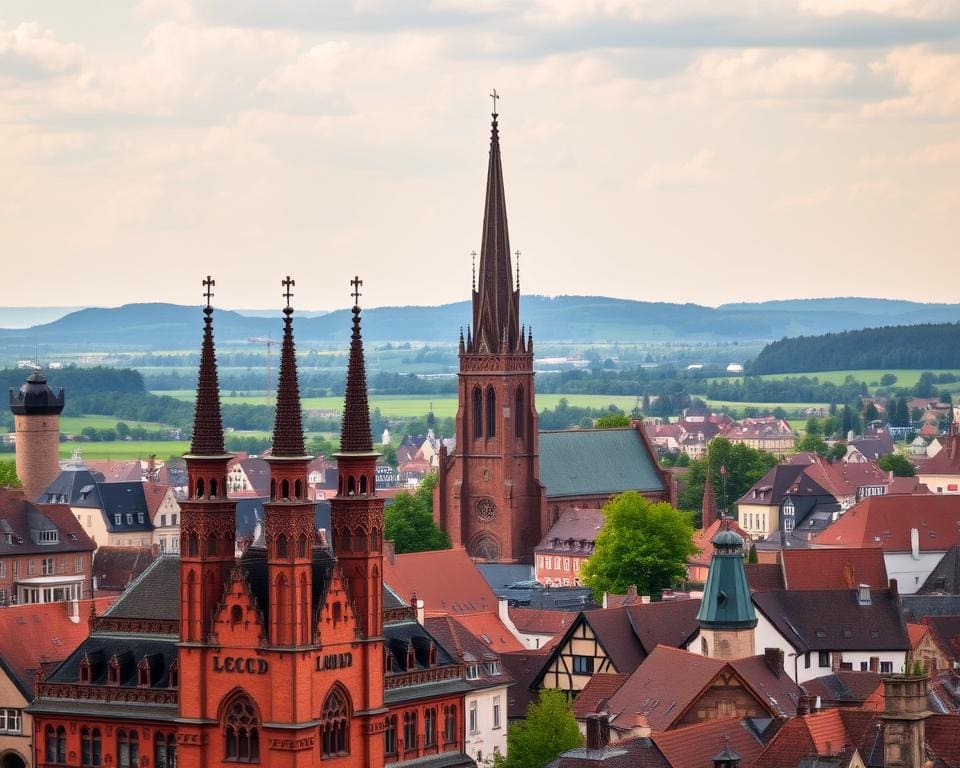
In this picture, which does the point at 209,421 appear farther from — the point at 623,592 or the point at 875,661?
the point at 623,592

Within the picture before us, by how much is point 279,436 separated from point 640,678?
26992 mm

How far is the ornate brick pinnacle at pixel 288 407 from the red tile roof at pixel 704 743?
15263mm

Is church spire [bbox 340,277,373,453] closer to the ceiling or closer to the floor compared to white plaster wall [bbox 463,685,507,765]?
closer to the ceiling

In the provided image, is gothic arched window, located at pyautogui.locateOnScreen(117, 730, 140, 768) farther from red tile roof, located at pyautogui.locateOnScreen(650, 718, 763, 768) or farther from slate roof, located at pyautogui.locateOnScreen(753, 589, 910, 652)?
slate roof, located at pyautogui.locateOnScreen(753, 589, 910, 652)

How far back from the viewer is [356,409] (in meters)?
105

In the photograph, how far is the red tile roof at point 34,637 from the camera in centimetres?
11438

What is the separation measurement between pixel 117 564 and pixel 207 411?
270 feet

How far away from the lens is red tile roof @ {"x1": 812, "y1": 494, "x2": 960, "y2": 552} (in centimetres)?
18912

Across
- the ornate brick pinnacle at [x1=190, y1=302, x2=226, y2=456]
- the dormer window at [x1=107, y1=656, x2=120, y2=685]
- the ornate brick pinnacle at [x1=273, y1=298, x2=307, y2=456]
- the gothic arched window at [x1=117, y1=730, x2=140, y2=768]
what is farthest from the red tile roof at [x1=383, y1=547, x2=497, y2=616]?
the ornate brick pinnacle at [x1=273, y1=298, x2=307, y2=456]

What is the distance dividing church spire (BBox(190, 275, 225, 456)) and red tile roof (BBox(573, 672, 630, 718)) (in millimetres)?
25079

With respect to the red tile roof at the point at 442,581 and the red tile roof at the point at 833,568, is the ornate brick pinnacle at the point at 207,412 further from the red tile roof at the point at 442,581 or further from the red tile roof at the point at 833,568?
the red tile roof at the point at 833,568

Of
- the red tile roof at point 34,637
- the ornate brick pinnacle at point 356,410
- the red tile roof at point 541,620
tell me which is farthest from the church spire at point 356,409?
the red tile roof at point 541,620

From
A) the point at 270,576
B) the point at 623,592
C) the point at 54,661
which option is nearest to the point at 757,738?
the point at 270,576

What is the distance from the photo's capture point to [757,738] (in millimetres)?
107562
